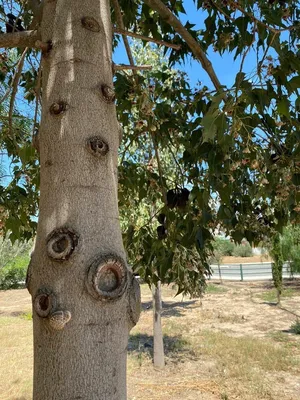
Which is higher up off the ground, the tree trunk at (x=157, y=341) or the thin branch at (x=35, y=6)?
the thin branch at (x=35, y=6)

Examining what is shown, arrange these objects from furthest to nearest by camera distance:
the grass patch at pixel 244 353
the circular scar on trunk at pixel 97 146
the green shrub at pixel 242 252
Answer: the green shrub at pixel 242 252, the grass patch at pixel 244 353, the circular scar on trunk at pixel 97 146

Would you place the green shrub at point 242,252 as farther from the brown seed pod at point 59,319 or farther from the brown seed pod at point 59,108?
the brown seed pod at point 59,319

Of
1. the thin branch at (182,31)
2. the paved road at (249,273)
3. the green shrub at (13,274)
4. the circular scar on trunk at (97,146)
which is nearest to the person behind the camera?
the circular scar on trunk at (97,146)

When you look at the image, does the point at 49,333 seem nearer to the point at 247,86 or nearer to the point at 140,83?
the point at 247,86

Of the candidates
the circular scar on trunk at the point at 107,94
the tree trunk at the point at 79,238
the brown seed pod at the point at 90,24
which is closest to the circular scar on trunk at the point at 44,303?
the tree trunk at the point at 79,238

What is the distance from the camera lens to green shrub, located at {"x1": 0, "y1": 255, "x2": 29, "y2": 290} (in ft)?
57.6

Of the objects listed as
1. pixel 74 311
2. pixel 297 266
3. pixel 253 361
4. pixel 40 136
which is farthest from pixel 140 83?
pixel 297 266

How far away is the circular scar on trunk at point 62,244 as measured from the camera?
0.69 meters

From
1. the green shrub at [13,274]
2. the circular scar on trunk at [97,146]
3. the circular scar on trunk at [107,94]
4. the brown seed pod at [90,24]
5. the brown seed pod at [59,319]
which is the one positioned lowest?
the green shrub at [13,274]

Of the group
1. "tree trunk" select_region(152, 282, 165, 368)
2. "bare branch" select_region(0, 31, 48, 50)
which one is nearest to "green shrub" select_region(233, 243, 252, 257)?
"tree trunk" select_region(152, 282, 165, 368)

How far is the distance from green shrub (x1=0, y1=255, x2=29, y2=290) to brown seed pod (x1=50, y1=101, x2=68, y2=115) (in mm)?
17506

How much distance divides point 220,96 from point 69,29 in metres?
0.36

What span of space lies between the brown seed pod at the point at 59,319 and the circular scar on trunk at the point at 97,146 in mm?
295

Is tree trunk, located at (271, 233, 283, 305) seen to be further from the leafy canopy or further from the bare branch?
the bare branch
